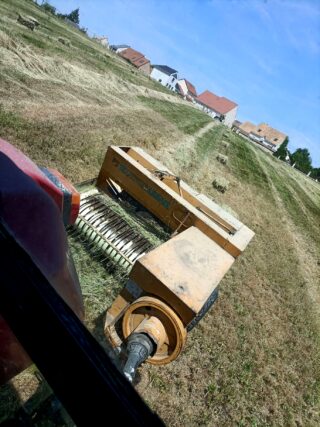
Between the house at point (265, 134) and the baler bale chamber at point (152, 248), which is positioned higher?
the house at point (265, 134)

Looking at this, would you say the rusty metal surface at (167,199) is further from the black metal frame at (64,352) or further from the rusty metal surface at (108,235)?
the black metal frame at (64,352)

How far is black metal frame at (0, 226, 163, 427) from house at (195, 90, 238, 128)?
108374mm

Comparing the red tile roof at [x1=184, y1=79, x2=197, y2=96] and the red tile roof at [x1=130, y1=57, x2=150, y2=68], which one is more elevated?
the red tile roof at [x1=184, y1=79, x2=197, y2=96]

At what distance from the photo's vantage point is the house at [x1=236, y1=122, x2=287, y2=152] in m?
104

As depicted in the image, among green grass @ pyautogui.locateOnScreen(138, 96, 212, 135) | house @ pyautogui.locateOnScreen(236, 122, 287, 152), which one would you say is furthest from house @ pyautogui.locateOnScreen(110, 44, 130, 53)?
green grass @ pyautogui.locateOnScreen(138, 96, 212, 135)

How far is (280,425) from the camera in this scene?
5.02 meters

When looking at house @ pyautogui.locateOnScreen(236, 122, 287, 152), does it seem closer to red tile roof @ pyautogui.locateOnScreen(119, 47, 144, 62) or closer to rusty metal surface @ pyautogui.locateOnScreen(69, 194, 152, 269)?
red tile roof @ pyautogui.locateOnScreen(119, 47, 144, 62)

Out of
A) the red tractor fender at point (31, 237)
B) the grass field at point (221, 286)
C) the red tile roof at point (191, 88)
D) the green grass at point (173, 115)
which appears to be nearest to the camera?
the red tractor fender at point (31, 237)

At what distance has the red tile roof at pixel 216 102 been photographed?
352 feet

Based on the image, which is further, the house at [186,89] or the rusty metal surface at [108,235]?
the house at [186,89]

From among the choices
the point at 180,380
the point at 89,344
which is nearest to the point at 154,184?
the point at 180,380

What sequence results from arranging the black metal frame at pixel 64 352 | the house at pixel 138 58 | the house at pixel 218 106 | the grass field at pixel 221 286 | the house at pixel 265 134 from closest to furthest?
1. the black metal frame at pixel 64 352
2. the grass field at pixel 221 286
3. the house at pixel 138 58
4. the house at pixel 265 134
5. the house at pixel 218 106

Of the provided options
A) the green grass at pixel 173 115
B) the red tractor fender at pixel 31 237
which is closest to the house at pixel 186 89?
the green grass at pixel 173 115

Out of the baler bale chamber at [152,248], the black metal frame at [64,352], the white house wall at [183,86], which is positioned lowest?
the baler bale chamber at [152,248]
